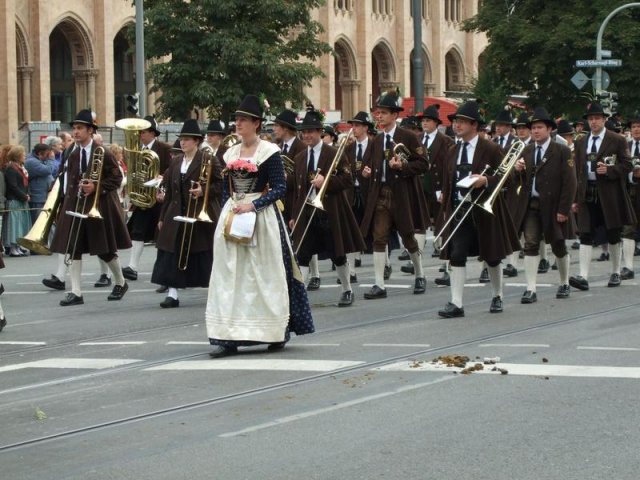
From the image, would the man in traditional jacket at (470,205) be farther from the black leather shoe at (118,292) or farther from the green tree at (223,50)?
the green tree at (223,50)

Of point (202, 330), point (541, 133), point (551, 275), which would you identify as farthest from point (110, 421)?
point (551, 275)

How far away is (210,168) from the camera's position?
48.2ft

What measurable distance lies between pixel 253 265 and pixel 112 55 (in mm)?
43663

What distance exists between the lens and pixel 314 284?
1656cm

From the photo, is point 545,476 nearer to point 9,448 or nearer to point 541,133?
point 9,448

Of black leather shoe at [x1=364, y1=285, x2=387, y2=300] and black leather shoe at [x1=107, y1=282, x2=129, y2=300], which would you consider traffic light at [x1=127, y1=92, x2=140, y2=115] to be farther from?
black leather shoe at [x1=364, y1=285, x2=387, y2=300]

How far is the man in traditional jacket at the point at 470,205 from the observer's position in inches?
524

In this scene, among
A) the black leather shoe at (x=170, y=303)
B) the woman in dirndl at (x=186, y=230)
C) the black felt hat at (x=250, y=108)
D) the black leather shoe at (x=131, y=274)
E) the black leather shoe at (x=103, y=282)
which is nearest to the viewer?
the black felt hat at (x=250, y=108)

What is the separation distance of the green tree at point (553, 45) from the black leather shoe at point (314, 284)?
31.2 metres

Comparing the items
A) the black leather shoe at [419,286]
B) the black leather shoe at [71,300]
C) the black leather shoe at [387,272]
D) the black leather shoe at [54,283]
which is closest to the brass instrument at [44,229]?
the black leather shoe at [71,300]

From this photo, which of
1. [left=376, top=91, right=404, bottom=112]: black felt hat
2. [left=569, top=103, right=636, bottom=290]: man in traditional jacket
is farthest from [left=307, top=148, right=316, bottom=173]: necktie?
[left=569, top=103, right=636, bottom=290]: man in traditional jacket

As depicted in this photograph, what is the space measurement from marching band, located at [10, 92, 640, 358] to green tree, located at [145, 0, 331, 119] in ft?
68.3

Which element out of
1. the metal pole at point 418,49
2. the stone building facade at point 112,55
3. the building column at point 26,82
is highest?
the stone building facade at point 112,55

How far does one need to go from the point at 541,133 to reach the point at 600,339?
3.75m
